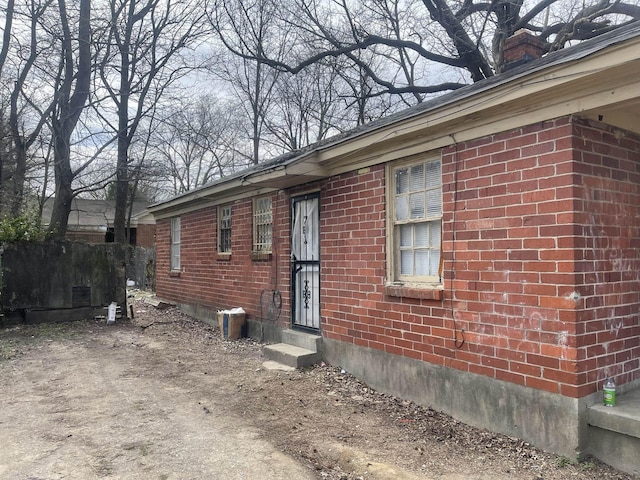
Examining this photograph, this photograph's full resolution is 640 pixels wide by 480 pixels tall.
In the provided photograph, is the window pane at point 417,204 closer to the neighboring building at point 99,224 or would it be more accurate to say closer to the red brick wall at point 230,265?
the red brick wall at point 230,265

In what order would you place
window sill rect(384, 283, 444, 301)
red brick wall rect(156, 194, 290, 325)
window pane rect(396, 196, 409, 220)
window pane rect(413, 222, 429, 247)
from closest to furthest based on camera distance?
window sill rect(384, 283, 444, 301) < window pane rect(413, 222, 429, 247) < window pane rect(396, 196, 409, 220) < red brick wall rect(156, 194, 290, 325)

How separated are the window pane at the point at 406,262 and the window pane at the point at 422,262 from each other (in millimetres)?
103

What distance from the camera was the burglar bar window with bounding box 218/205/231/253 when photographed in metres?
10.6

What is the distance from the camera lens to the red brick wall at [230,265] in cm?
850

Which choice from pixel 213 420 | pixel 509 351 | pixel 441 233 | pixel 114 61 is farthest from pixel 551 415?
pixel 114 61

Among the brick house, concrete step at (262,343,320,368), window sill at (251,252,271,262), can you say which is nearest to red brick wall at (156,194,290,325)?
window sill at (251,252,271,262)

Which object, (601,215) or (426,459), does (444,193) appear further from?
(426,459)

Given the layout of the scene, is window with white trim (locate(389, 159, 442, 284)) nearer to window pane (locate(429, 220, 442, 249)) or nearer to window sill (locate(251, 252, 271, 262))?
window pane (locate(429, 220, 442, 249))

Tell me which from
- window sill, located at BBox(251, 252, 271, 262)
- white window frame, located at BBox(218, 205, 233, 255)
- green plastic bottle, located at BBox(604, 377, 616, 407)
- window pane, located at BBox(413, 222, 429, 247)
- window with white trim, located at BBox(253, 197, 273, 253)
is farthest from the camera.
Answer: white window frame, located at BBox(218, 205, 233, 255)

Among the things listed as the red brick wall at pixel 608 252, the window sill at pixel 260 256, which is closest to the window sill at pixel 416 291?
the red brick wall at pixel 608 252

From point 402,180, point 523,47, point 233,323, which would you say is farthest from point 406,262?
point 233,323

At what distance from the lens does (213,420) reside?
16.3ft

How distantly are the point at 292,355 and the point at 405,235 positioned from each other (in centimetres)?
253

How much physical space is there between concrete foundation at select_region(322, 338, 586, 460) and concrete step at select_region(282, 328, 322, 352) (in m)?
0.81
